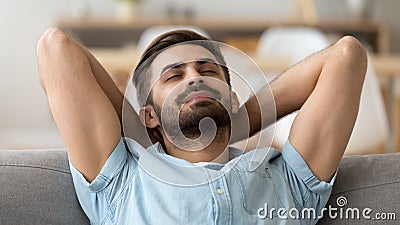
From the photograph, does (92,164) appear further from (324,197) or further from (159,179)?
(324,197)

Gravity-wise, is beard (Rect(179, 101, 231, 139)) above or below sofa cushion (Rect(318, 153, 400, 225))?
above

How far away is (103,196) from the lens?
59.2 inches

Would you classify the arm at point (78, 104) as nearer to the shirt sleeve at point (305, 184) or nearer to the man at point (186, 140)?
the man at point (186, 140)

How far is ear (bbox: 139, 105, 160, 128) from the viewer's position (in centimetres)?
158

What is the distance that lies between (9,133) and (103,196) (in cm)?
407

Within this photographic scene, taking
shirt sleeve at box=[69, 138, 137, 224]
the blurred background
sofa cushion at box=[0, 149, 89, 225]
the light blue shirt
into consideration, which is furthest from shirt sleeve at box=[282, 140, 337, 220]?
the blurred background

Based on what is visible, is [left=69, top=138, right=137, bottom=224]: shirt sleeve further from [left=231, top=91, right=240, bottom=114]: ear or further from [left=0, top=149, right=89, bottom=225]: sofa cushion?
[left=231, top=91, right=240, bottom=114]: ear

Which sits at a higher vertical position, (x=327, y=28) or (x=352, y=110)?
(x=352, y=110)

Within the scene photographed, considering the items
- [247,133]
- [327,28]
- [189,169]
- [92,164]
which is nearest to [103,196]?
[92,164]

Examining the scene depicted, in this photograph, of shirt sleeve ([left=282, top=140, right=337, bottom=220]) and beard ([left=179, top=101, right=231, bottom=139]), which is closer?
beard ([left=179, top=101, right=231, bottom=139])

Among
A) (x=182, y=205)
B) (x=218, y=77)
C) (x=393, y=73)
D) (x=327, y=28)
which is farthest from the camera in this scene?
(x=327, y=28)

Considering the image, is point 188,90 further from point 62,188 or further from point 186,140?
point 62,188

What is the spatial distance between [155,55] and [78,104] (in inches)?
7.7

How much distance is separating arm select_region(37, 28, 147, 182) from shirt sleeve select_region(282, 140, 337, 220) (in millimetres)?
349
